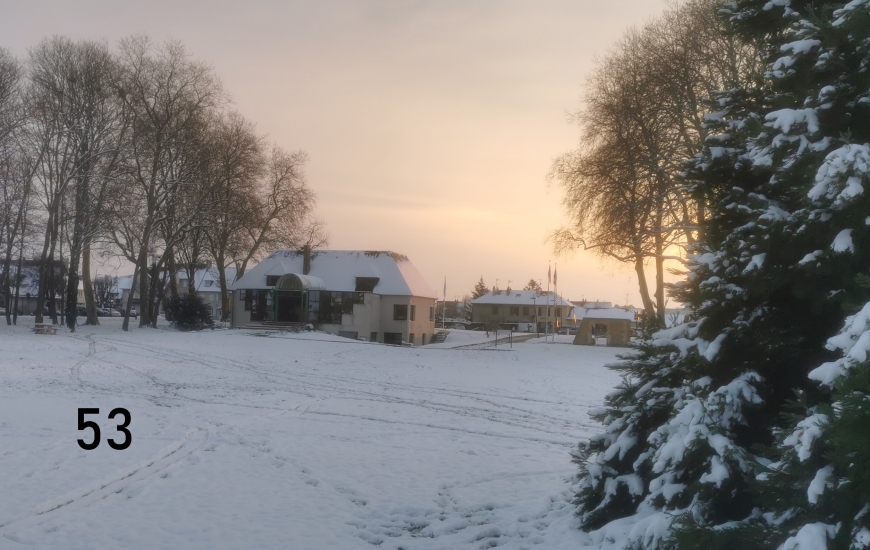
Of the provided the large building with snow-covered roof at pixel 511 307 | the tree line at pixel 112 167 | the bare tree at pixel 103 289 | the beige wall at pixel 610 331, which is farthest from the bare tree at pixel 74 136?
the large building with snow-covered roof at pixel 511 307

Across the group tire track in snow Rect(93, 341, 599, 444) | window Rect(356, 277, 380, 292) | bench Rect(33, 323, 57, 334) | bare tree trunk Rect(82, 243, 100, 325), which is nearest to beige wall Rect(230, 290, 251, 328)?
window Rect(356, 277, 380, 292)

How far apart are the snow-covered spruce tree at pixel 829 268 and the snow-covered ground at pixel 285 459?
270 centimetres

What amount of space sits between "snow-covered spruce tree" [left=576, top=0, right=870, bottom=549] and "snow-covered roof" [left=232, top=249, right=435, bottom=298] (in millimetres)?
49903

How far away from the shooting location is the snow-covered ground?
24.2 ft

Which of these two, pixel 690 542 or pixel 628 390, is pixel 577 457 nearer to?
pixel 628 390

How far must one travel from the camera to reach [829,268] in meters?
4.77

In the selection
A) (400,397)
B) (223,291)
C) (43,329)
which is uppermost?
(223,291)

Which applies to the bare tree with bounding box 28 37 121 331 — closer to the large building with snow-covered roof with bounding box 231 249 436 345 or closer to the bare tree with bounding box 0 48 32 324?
the bare tree with bounding box 0 48 32 324

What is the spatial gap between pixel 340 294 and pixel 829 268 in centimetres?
5125

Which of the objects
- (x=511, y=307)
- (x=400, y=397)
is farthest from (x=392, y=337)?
(x=511, y=307)

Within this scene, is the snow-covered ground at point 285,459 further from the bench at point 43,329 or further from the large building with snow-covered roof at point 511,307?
the large building with snow-covered roof at point 511,307

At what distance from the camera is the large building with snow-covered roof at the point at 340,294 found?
53.8m

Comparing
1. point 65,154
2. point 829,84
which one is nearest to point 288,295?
point 65,154

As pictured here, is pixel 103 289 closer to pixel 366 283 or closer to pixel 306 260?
pixel 306 260
